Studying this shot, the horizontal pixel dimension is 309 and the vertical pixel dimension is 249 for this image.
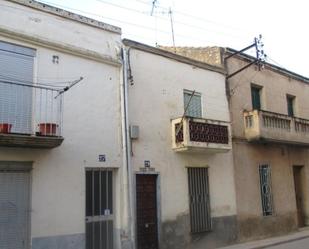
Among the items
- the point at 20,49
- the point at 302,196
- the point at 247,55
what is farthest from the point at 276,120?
the point at 20,49

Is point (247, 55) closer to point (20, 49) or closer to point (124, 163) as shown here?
point (124, 163)

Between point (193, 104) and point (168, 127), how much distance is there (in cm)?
158

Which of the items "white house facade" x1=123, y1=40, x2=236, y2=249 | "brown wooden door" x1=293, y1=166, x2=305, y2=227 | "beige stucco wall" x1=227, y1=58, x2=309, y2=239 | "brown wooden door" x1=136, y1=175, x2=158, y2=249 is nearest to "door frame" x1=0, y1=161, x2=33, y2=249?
"white house facade" x1=123, y1=40, x2=236, y2=249

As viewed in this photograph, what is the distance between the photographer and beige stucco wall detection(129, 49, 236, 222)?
12.1 m

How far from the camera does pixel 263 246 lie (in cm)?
1366

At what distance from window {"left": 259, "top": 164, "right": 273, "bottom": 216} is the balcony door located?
9.66 meters

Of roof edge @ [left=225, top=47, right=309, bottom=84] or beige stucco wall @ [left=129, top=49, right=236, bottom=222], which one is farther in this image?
roof edge @ [left=225, top=47, right=309, bottom=84]

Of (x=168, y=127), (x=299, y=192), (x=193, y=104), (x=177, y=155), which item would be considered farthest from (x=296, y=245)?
(x=168, y=127)

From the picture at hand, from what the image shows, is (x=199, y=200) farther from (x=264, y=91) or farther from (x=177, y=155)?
(x=264, y=91)

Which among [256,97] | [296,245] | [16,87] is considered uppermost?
[256,97]

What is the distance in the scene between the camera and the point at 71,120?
1030 cm

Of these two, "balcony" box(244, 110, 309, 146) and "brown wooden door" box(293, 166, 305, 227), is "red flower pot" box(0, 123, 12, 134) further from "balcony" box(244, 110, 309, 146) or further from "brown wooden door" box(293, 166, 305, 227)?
"brown wooden door" box(293, 166, 305, 227)

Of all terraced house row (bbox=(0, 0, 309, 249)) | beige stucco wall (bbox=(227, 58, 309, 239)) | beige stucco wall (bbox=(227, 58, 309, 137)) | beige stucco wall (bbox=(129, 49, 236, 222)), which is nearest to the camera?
terraced house row (bbox=(0, 0, 309, 249))

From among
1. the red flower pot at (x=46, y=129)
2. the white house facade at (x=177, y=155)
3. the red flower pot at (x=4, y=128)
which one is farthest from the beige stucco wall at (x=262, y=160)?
the red flower pot at (x=4, y=128)
